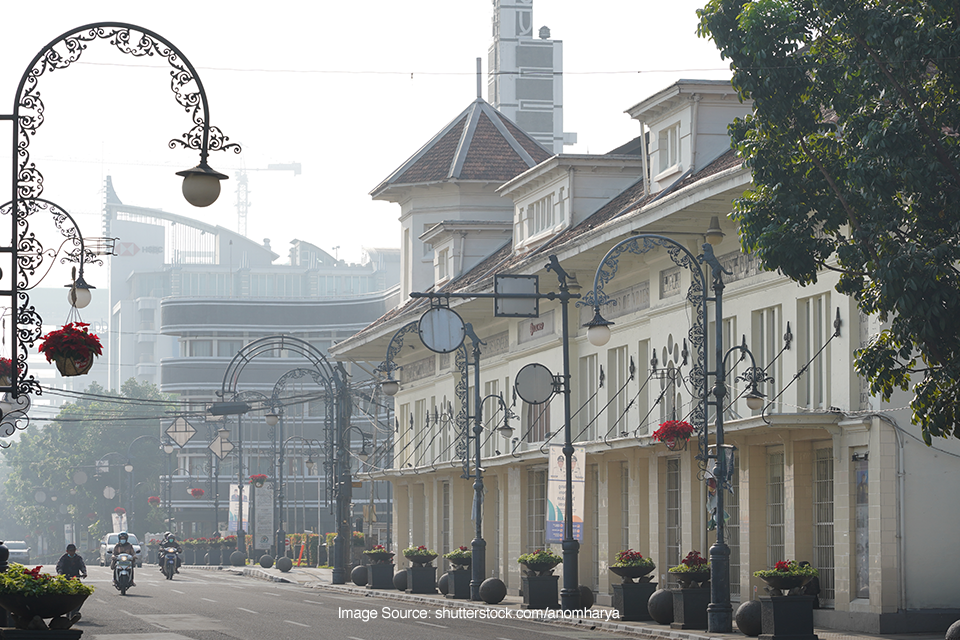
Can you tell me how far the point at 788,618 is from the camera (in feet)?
74.5

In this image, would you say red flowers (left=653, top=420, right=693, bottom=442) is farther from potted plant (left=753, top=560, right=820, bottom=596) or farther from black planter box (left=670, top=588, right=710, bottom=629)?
potted plant (left=753, top=560, right=820, bottom=596)

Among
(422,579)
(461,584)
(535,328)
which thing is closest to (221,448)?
(422,579)

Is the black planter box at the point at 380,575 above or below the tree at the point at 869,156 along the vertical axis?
below

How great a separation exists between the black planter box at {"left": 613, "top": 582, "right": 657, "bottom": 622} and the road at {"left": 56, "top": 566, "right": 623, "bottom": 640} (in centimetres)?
161

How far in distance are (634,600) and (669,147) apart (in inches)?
446

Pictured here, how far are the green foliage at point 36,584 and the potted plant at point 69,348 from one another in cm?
203

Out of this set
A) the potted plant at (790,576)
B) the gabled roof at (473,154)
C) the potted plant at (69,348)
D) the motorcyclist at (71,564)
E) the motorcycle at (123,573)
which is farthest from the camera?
the gabled roof at (473,154)

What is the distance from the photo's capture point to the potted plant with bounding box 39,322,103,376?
14859 mm

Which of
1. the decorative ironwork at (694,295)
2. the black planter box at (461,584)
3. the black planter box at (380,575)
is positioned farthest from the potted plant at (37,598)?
the black planter box at (380,575)

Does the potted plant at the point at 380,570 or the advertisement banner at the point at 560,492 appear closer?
the advertisement banner at the point at 560,492

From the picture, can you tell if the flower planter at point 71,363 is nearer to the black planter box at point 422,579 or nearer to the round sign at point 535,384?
the round sign at point 535,384

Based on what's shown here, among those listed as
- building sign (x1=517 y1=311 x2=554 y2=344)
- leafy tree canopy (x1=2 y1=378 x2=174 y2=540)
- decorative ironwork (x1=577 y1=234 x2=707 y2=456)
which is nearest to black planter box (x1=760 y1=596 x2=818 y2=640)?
decorative ironwork (x1=577 y1=234 x2=707 y2=456)

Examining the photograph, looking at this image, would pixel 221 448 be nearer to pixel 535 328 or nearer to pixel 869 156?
pixel 535 328

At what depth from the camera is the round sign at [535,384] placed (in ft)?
106
